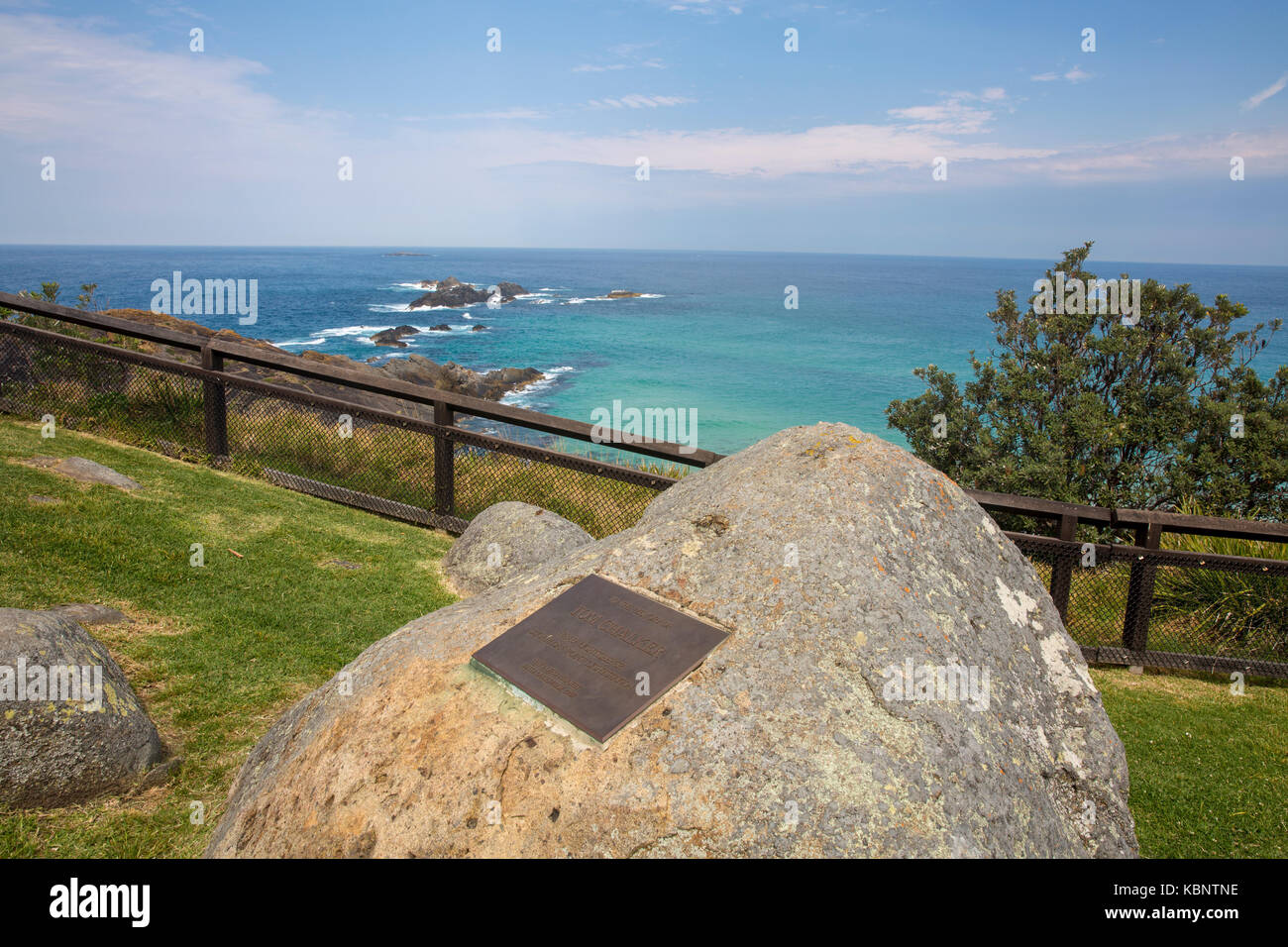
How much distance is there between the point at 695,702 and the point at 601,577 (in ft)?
2.90

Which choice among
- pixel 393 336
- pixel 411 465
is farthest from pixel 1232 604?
pixel 393 336

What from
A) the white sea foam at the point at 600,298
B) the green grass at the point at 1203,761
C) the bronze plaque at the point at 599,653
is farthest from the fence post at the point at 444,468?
the white sea foam at the point at 600,298

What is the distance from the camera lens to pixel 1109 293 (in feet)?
43.8

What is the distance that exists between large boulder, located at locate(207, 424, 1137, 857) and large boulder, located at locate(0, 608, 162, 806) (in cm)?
54

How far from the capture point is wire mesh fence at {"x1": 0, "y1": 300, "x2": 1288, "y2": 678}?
22.0 feet

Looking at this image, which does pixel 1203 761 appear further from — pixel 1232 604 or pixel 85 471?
pixel 85 471

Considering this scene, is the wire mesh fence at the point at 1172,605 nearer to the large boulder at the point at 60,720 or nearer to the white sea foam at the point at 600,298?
the large boulder at the point at 60,720

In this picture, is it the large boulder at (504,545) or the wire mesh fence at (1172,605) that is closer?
the wire mesh fence at (1172,605)

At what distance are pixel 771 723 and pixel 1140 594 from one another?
4.93 meters

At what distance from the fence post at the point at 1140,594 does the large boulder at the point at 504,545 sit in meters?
4.32

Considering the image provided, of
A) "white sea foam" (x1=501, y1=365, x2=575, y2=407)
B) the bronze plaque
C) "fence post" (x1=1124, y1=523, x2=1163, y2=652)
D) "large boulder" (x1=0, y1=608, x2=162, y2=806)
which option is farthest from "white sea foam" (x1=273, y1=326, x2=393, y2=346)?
the bronze plaque

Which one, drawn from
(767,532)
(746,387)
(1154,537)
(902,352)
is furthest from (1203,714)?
(902,352)

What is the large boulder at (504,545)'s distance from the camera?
6406mm

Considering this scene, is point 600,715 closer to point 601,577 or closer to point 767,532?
point 601,577
